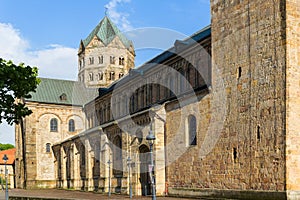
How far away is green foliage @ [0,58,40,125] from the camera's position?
802 inches

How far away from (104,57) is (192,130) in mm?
43716

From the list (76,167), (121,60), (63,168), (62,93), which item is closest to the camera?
(76,167)

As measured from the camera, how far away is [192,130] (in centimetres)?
3006

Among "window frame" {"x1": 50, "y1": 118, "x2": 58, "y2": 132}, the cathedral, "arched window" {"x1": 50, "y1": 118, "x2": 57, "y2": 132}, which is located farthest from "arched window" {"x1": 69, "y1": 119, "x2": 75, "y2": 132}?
the cathedral

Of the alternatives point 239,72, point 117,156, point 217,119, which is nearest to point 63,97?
point 117,156

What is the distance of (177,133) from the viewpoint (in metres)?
30.9

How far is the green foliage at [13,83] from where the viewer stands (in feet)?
66.8

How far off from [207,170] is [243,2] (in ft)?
34.7

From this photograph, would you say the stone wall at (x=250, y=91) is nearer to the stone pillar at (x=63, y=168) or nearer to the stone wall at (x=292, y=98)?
the stone wall at (x=292, y=98)

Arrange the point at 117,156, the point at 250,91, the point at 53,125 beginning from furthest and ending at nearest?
the point at 53,125 → the point at 117,156 → the point at 250,91

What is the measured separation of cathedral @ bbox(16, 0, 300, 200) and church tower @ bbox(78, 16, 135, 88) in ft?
66.0

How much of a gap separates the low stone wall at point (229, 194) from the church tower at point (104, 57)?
41916mm

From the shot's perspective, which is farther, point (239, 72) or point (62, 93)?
point (62, 93)

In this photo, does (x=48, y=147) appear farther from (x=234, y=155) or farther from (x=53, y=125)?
(x=234, y=155)
